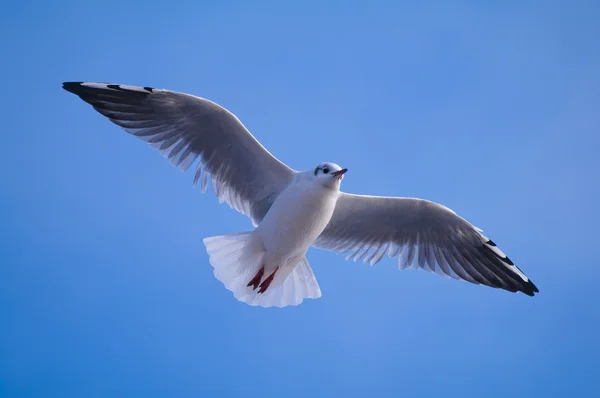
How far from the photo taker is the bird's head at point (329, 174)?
18.3 ft

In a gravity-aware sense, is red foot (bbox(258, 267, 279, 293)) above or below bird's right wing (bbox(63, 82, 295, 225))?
below

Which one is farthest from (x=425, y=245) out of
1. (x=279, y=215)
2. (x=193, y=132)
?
(x=193, y=132)

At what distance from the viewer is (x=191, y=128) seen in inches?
233

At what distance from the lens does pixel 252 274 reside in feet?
20.0

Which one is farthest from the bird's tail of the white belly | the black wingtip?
the black wingtip

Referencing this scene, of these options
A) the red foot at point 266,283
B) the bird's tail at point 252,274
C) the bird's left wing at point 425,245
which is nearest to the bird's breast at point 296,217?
the bird's tail at point 252,274

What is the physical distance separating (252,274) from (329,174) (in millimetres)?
1113

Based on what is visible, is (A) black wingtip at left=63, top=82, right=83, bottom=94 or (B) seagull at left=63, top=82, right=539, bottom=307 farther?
(A) black wingtip at left=63, top=82, right=83, bottom=94

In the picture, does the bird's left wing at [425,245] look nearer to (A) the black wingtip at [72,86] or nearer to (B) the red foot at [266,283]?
(B) the red foot at [266,283]

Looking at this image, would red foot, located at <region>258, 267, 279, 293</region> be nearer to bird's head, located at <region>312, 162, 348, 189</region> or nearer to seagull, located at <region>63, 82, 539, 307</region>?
seagull, located at <region>63, 82, 539, 307</region>

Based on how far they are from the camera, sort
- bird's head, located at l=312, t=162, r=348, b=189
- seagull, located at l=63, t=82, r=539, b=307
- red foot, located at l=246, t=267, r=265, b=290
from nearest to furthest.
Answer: bird's head, located at l=312, t=162, r=348, b=189
seagull, located at l=63, t=82, r=539, b=307
red foot, located at l=246, t=267, r=265, b=290

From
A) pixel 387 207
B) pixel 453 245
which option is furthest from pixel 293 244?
pixel 453 245

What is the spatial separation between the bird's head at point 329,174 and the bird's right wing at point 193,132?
13.9 inches

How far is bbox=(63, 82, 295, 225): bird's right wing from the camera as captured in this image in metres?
5.81
